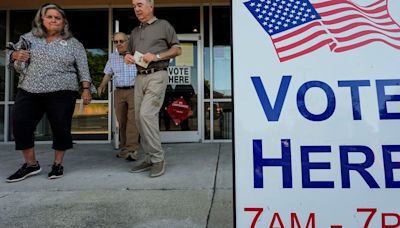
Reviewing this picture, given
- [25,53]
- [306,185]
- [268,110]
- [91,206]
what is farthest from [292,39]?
[25,53]

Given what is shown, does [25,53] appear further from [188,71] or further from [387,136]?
[188,71]

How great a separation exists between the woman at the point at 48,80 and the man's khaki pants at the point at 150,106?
0.57m

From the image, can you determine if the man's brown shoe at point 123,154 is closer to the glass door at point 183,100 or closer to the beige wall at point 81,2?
the glass door at point 183,100

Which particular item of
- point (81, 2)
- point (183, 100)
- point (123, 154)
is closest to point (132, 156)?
point (123, 154)

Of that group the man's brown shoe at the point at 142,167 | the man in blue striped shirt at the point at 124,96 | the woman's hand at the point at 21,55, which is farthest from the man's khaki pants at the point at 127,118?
the woman's hand at the point at 21,55

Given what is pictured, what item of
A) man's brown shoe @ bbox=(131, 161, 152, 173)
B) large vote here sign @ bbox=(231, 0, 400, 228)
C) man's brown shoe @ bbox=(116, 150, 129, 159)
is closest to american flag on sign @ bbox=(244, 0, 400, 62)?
large vote here sign @ bbox=(231, 0, 400, 228)

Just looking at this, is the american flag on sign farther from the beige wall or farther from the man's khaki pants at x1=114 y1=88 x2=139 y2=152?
the beige wall

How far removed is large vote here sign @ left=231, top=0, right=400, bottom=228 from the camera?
1436mm

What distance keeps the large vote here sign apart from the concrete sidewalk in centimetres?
124

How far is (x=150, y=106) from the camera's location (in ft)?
12.4

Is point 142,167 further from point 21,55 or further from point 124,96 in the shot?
point 21,55

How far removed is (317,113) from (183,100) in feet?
19.7

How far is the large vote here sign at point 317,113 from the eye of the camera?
1.44 m

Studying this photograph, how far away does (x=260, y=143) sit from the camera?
1470 millimetres
